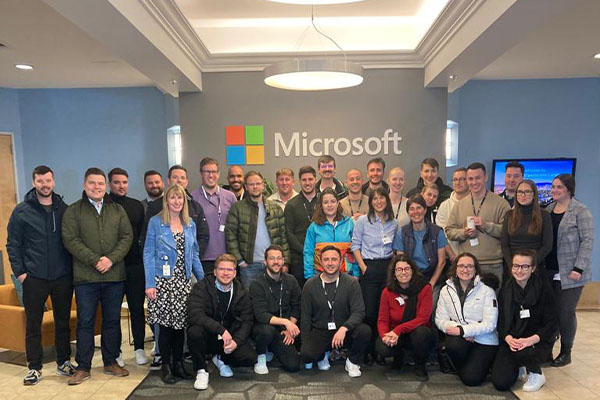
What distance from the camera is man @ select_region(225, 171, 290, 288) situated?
3746mm

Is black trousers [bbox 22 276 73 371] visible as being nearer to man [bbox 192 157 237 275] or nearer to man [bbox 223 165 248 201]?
man [bbox 192 157 237 275]

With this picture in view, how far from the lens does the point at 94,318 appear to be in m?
3.42

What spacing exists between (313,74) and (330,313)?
6.64 feet

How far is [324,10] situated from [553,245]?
3.19 m

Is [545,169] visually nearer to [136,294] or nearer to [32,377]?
[136,294]

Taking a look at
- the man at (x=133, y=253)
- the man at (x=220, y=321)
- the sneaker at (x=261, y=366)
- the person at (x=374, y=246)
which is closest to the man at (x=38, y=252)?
the man at (x=133, y=253)

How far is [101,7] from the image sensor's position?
→ 8.92 feet

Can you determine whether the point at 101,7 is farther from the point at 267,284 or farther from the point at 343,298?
the point at 343,298

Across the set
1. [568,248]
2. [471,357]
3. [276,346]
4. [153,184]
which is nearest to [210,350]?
[276,346]

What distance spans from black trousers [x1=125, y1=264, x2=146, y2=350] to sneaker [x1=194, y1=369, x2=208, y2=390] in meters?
0.74

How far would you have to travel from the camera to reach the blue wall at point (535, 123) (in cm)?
654

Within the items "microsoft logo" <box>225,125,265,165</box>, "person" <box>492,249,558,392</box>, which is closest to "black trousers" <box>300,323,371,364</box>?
"person" <box>492,249,558,392</box>

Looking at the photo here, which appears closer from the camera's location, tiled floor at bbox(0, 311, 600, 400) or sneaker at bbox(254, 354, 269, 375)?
tiled floor at bbox(0, 311, 600, 400)

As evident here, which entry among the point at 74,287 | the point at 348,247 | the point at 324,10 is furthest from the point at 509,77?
the point at 74,287
